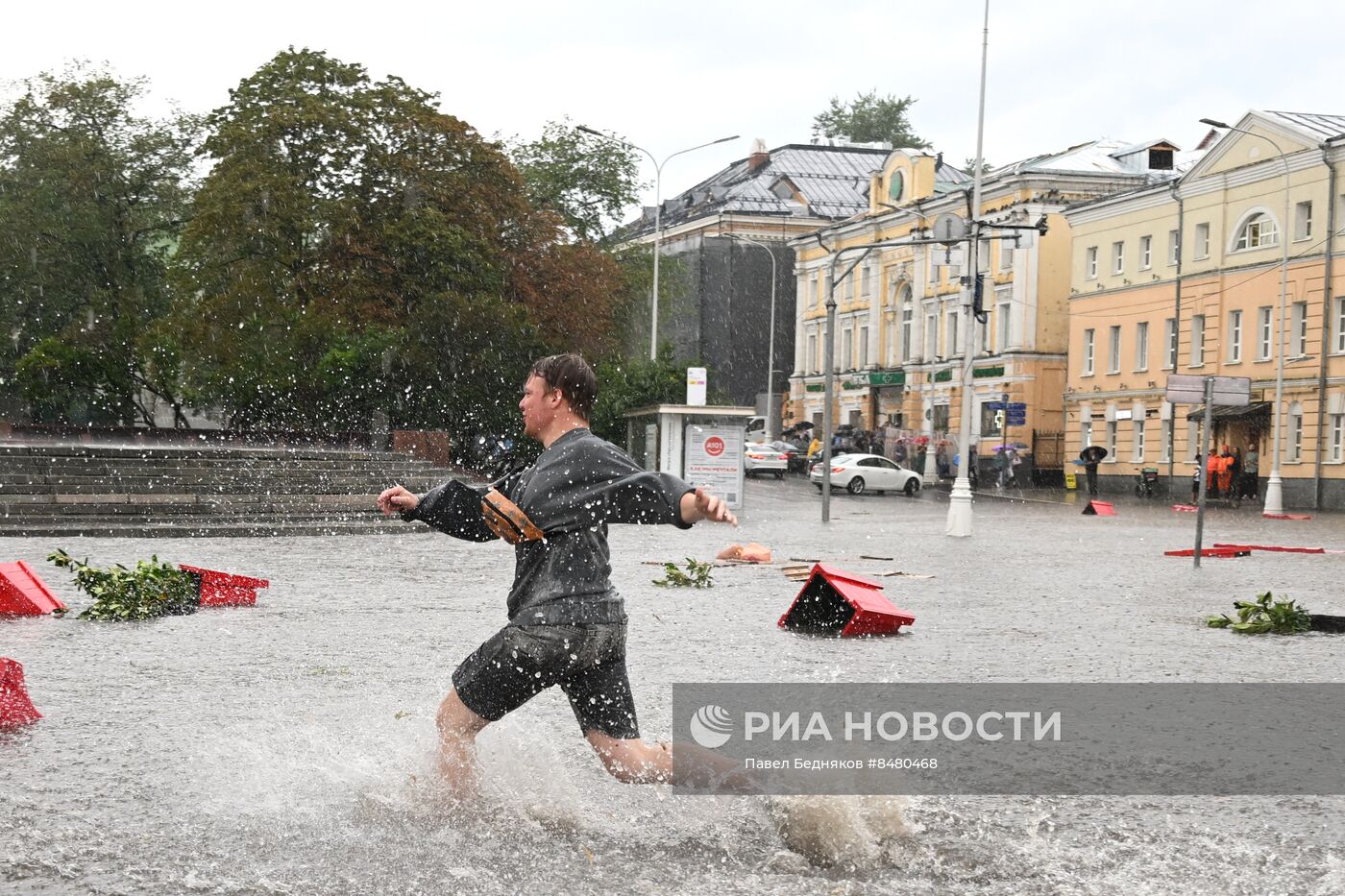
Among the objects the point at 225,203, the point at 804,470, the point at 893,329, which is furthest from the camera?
the point at 893,329

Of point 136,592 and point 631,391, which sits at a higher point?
point 631,391

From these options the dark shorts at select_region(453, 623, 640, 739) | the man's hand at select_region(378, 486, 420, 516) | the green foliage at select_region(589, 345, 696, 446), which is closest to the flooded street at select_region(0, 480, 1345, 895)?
the dark shorts at select_region(453, 623, 640, 739)

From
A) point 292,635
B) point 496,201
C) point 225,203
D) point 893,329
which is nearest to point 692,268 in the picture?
point 893,329

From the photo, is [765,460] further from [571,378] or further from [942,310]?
[571,378]

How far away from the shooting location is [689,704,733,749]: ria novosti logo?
772 centimetres

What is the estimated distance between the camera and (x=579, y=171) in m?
69.9

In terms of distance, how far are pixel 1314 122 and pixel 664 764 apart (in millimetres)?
52980

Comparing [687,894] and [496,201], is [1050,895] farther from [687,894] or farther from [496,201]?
[496,201]

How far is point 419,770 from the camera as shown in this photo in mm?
6066

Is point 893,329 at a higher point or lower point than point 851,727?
higher

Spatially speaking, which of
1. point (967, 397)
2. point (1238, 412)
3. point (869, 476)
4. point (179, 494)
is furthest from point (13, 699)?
point (1238, 412)

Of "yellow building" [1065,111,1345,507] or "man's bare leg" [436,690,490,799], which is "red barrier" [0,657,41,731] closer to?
Result: "man's bare leg" [436,690,490,799]

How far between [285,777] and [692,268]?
84.7 m

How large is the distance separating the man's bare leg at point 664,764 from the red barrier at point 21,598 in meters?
8.26
